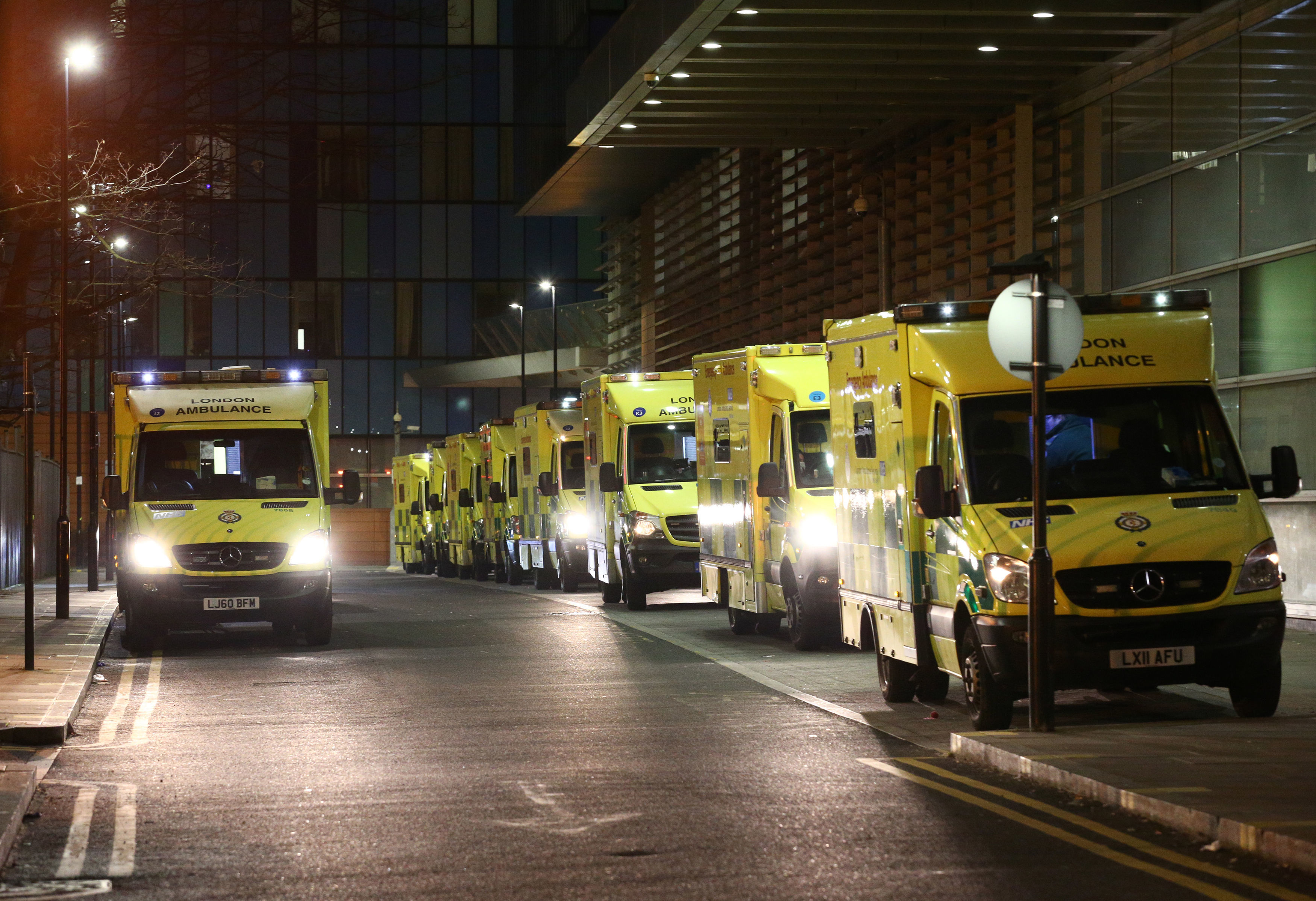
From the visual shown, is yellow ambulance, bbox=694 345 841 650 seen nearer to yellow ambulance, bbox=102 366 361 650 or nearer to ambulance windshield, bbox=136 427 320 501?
yellow ambulance, bbox=102 366 361 650

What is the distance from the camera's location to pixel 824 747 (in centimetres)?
1176

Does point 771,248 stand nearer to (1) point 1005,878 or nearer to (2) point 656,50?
(2) point 656,50

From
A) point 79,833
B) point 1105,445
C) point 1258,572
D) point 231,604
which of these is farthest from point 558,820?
point 231,604

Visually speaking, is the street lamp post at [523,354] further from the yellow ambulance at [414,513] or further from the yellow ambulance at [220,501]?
the yellow ambulance at [220,501]

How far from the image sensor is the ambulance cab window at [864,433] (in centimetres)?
1414

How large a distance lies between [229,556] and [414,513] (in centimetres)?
3478

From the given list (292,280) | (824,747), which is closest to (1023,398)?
(824,747)

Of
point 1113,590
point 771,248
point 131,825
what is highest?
point 771,248

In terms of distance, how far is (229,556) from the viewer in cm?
2069

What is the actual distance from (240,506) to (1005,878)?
14.7m

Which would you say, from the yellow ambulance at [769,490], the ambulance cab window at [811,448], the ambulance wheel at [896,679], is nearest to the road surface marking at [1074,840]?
the ambulance wheel at [896,679]

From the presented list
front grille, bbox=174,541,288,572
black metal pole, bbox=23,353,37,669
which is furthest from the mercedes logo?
front grille, bbox=174,541,288,572

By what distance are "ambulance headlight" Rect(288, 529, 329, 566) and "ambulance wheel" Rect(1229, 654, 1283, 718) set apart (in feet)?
37.7

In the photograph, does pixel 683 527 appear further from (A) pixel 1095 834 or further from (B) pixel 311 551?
(A) pixel 1095 834
